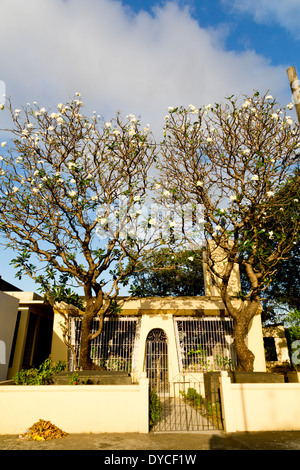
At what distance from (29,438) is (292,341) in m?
13.5

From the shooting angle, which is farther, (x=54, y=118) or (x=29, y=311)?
(x=29, y=311)

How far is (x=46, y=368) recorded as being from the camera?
372 inches

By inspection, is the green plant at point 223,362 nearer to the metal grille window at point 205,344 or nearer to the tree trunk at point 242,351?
the metal grille window at point 205,344

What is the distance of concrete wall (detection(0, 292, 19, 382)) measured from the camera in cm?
1039

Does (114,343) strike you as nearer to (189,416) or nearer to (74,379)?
(74,379)

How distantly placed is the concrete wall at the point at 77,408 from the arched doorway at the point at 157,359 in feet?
14.3

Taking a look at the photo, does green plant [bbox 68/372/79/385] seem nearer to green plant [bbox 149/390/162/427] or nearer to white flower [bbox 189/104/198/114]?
green plant [bbox 149/390/162/427]

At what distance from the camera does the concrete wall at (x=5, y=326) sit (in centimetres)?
1039

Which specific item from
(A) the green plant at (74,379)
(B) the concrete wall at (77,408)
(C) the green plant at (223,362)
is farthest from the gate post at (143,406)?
(C) the green plant at (223,362)

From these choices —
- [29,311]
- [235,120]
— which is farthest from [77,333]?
[235,120]

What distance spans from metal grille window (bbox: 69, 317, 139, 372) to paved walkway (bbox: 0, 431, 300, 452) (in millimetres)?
4516

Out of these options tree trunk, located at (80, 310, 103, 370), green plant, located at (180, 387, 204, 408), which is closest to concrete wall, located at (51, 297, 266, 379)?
green plant, located at (180, 387, 204, 408)

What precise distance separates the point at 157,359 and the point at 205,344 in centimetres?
191

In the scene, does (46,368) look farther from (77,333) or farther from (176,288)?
(176,288)
